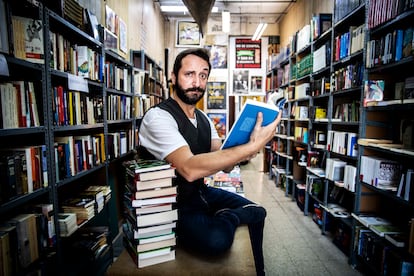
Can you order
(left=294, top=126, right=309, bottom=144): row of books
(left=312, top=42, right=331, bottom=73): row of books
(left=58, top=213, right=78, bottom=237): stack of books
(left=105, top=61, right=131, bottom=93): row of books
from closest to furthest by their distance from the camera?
(left=58, top=213, right=78, bottom=237): stack of books, (left=105, top=61, right=131, bottom=93): row of books, (left=312, top=42, right=331, bottom=73): row of books, (left=294, top=126, right=309, bottom=144): row of books

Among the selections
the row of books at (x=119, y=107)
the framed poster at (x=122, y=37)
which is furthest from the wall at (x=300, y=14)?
the row of books at (x=119, y=107)

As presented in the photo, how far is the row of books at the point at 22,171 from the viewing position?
1.19 m

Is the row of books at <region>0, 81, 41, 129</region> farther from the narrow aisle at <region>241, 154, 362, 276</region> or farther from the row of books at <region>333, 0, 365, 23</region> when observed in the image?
the row of books at <region>333, 0, 365, 23</region>

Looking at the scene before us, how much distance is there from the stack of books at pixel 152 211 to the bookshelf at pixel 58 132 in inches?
24.2

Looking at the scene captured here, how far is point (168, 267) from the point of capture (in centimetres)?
110

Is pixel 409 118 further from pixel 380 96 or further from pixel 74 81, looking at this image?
pixel 74 81

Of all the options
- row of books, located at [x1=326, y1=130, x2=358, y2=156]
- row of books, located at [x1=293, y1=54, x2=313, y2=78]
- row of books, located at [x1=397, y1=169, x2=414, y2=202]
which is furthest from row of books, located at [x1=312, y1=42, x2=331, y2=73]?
row of books, located at [x1=397, y1=169, x2=414, y2=202]

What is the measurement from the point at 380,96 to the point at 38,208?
2570 millimetres

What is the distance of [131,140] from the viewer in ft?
11.1

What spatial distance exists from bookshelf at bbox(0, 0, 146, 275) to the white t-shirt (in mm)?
622

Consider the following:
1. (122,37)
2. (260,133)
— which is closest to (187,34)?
(122,37)

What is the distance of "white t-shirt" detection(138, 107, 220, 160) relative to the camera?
1.19m

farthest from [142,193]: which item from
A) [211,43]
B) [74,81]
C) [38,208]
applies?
[211,43]

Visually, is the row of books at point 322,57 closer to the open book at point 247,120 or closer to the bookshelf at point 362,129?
the bookshelf at point 362,129
